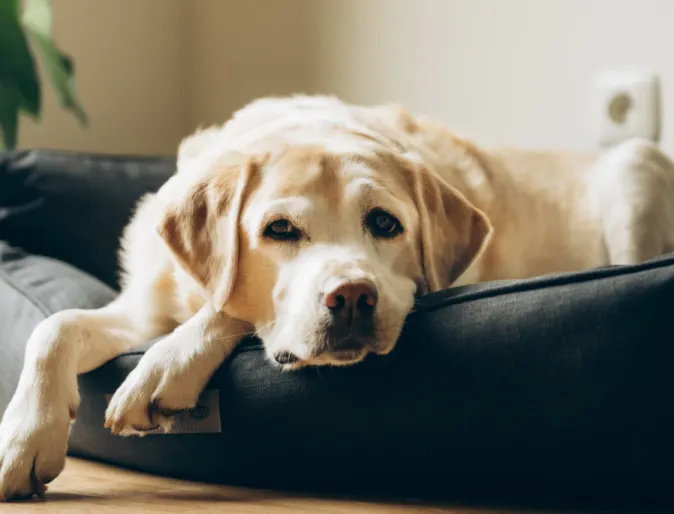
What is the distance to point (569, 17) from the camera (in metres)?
3.07

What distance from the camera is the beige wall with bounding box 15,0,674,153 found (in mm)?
3062

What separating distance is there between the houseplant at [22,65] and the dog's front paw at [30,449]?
4.60 feet

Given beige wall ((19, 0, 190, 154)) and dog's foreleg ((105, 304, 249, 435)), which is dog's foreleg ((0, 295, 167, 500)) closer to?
dog's foreleg ((105, 304, 249, 435))

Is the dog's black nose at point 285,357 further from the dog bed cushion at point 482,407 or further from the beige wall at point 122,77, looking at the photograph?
the beige wall at point 122,77

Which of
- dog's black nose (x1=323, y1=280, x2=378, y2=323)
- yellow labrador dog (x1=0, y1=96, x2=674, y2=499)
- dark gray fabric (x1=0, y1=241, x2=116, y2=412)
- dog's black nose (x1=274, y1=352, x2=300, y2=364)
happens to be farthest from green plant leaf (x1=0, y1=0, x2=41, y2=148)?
dog's black nose (x1=323, y1=280, x2=378, y2=323)

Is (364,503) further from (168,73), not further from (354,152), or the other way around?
(168,73)

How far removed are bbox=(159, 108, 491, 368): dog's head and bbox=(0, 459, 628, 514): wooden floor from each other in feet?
0.79

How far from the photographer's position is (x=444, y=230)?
1969 mm

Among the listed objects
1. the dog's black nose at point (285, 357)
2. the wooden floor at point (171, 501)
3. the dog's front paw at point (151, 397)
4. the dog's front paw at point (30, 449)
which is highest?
the dog's black nose at point (285, 357)

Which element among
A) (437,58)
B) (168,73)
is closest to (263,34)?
(168,73)

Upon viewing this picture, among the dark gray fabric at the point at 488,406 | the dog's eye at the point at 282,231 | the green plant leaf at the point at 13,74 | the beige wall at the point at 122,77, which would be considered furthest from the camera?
the beige wall at the point at 122,77

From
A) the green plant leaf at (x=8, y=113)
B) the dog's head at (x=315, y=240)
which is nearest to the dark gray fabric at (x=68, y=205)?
the green plant leaf at (x=8, y=113)

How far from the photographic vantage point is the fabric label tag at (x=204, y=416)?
5.59 feet

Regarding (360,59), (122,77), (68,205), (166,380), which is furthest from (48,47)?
(166,380)
